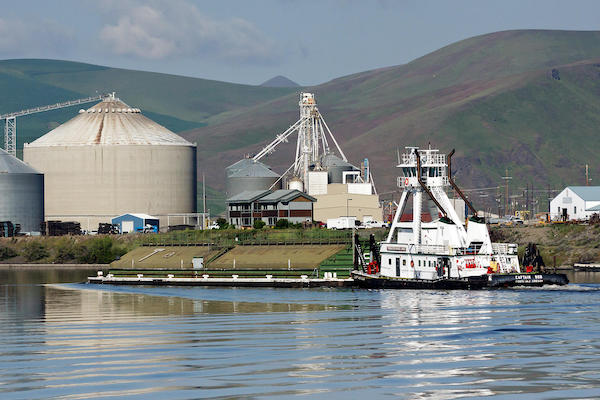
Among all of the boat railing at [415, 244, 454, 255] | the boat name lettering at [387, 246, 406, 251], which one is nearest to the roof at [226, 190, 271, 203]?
the boat name lettering at [387, 246, 406, 251]

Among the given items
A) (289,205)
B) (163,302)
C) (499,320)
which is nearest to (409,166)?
(163,302)

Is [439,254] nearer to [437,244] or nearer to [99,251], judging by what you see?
[437,244]

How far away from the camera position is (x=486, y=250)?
9612 cm

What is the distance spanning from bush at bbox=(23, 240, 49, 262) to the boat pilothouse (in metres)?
89.5

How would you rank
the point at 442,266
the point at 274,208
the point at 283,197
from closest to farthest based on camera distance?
1. the point at 442,266
2. the point at 274,208
3. the point at 283,197

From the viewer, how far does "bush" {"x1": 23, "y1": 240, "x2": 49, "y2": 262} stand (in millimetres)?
179750

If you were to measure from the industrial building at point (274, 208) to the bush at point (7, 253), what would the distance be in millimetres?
34796

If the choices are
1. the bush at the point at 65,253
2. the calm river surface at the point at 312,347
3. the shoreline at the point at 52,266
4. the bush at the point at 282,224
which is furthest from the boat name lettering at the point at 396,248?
the bush at the point at 65,253

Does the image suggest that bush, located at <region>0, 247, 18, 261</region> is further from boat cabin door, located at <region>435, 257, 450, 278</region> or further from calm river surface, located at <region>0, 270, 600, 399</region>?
boat cabin door, located at <region>435, 257, 450, 278</region>

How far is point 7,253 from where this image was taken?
18238 cm

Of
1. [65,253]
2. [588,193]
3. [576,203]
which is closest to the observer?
[65,253]

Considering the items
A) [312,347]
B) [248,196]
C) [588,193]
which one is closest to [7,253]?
[248,196]

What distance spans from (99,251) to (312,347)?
399 ft

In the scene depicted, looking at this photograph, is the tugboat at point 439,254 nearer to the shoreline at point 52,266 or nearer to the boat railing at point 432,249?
the boat railing at point 432,249
